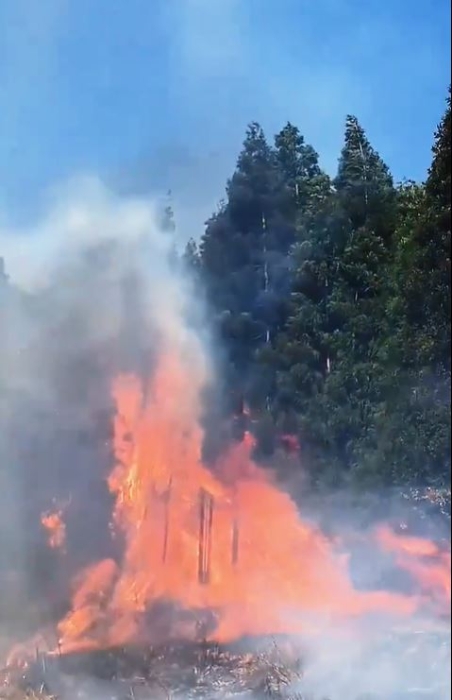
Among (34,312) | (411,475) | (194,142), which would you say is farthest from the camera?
(34,312)

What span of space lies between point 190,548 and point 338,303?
136 cm

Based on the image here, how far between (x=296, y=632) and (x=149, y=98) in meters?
2.66

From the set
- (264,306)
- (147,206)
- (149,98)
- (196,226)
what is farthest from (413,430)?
(149,98)

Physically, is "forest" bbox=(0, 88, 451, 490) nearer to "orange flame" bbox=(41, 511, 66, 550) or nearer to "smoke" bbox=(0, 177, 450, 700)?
"smoke" bbox=(0, 177, 450, 700)

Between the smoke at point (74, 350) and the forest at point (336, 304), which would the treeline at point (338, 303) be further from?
the smoke at point (74, 350)

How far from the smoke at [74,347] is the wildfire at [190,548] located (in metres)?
0.10

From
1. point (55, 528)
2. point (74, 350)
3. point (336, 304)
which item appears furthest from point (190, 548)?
point (336, 304)

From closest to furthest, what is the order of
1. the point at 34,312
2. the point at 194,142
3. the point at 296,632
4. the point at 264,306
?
the point at 296,632, the point at 264,306, the point at 194,142, the point at 34,312

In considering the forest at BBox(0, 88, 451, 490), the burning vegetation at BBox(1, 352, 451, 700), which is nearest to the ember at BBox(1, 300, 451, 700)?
the burning vegetation at BBox(1, 352, 451, 700)

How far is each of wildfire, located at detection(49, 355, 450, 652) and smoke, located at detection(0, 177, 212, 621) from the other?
101 millimetres

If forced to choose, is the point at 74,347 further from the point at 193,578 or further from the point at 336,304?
the point at 336,304

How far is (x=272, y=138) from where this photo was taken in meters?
4.06

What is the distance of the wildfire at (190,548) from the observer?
3709mm

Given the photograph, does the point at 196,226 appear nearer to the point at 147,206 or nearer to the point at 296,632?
the point at 147,206
